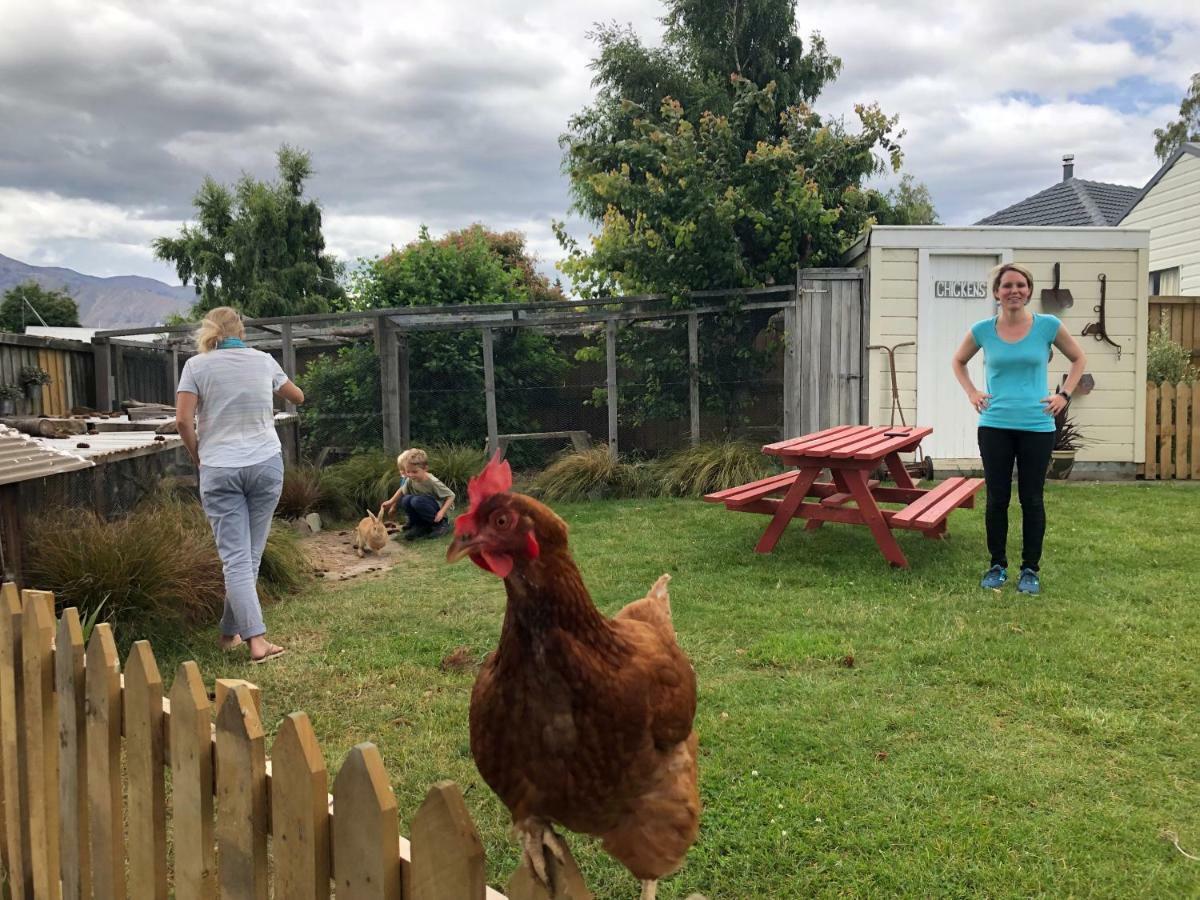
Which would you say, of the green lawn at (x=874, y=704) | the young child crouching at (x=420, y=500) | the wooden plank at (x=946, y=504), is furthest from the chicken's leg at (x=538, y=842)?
the young child crouching at (x=420, y=500)

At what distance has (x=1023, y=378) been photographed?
15.9 ft

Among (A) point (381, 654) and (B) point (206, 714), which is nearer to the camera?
(B) point (206, 714)

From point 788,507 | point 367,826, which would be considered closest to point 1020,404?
point 788,507

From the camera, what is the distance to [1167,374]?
417 inches

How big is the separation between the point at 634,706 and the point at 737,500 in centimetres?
448

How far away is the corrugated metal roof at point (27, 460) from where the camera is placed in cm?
371

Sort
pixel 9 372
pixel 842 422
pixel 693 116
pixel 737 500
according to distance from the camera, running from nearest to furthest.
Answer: pixel 737 500 < pixel 9 372 < pixel 842 422 < pixel 693 116

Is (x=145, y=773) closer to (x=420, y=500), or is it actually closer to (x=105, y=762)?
(x=105, y=762)

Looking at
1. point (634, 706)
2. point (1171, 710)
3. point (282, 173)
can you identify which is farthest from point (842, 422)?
point (282, 173)

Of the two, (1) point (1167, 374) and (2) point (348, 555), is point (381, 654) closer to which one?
(2) point (348, 555)

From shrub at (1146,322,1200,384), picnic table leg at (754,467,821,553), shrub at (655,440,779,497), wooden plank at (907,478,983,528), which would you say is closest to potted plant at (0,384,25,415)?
shrub at (655,440,779,497)

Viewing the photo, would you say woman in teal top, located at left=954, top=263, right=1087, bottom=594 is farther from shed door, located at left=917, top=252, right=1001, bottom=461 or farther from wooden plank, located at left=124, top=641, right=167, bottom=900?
shed door, located at left=917, top=252, right=1001, bottom=461

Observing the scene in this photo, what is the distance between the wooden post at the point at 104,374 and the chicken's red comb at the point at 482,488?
11792 mm

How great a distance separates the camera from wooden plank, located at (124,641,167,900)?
66.4 inches
